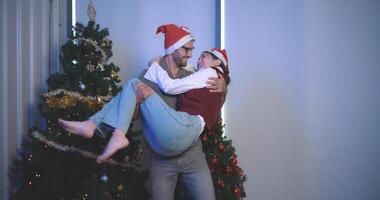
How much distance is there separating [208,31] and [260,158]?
1491 mm

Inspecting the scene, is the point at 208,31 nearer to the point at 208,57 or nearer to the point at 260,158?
the point at 208,57

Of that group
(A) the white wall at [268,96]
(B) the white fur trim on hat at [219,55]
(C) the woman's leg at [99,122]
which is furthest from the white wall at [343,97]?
(C) the woman's leg at [99,122]

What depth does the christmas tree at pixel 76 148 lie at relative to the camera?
2197mm

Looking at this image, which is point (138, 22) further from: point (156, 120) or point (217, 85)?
point (156, 120)

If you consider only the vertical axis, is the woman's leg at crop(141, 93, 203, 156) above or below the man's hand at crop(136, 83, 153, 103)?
below

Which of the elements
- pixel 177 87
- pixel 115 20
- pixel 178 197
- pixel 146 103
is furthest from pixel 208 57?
pixel 115 20

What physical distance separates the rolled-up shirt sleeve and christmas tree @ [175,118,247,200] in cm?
77

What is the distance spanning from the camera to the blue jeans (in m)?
1.85

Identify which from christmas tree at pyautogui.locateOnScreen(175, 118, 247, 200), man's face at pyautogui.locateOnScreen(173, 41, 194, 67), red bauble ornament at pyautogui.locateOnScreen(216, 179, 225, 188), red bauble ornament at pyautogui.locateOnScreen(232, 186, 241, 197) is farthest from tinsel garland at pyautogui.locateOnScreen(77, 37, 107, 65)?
red bauble ornament at pyautogui.locateOnScreen(232, 186, 241, 197)

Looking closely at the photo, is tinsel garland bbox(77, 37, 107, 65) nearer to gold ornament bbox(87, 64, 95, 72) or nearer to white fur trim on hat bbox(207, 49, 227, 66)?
gold ornament bbox(87, 64, 95, 72)

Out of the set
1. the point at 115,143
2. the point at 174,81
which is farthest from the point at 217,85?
the point at 115,143

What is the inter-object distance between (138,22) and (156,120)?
5.82ft

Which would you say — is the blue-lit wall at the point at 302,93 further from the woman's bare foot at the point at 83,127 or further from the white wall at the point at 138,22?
the woman's bare foot at the point at 83,127

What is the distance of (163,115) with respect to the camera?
1873mm
